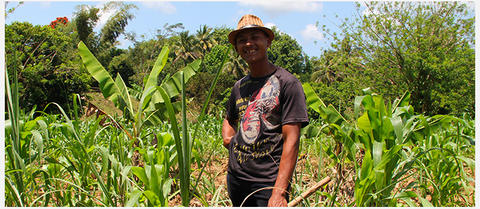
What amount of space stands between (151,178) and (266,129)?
0.56 metres

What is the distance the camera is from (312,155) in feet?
14.8

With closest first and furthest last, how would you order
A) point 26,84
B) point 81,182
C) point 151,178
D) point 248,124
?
1. point 151,178
2. point 248,124
3. point 81,182
4. point 26,84

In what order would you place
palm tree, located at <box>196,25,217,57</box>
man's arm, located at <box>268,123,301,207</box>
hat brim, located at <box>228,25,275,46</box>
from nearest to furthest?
man's arm, located at <box>268,123,301,207</box>, hat brim, located at <box>228,25,275,46</box>, palm tree, located at <box>196,25,217,57</box>

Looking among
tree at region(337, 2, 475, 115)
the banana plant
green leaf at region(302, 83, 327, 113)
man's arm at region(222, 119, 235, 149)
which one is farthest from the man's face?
tree at region(337, 2, 475, 115)

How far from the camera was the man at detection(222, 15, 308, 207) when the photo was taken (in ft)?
4.93

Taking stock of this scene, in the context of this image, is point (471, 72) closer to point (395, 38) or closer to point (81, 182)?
point (395, 38)

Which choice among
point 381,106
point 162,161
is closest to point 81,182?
point 162,161

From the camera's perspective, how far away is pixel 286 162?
4.83 feet

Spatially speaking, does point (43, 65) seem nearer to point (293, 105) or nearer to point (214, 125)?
point (214, 125)

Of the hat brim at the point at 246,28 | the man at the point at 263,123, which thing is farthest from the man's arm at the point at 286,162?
the hat brim at the point at 246,28

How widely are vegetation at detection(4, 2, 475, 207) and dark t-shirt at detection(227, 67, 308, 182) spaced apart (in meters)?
0.22

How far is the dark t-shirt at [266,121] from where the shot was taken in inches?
60.1

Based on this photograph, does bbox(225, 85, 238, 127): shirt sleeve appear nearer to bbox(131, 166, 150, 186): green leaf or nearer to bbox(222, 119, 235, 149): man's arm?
bbox(222, 119, 235, 149): man's arm

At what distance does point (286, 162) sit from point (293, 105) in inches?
10.0
